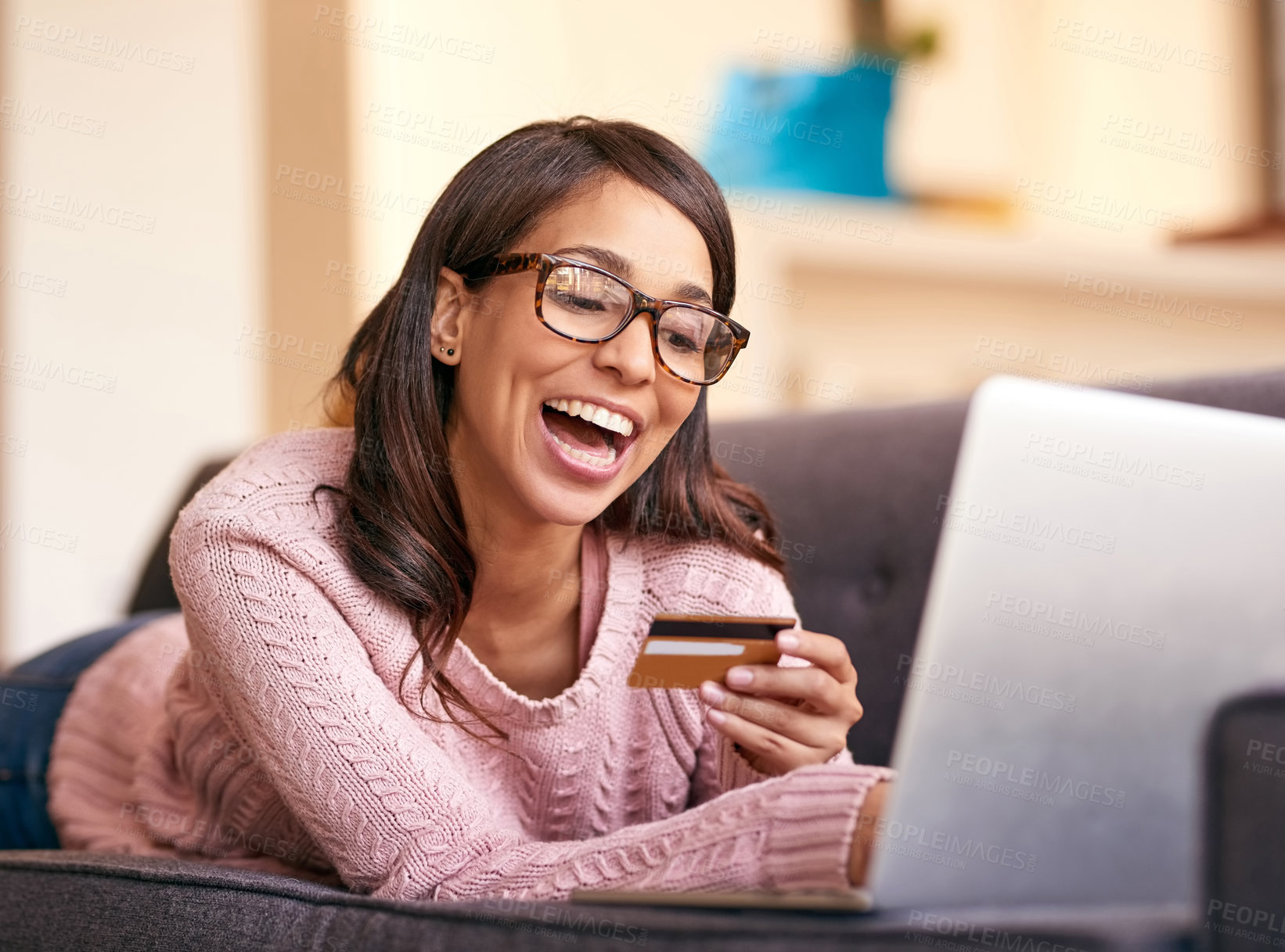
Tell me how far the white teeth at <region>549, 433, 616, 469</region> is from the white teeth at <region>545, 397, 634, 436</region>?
0.10ft

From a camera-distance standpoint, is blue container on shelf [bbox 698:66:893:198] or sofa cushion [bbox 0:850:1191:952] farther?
blue container on shelf [bbox 698:66:893:198]

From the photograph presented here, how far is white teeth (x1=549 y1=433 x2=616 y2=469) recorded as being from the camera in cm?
116

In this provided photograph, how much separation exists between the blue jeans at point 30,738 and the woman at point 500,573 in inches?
13.9

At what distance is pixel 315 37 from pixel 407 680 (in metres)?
2.02

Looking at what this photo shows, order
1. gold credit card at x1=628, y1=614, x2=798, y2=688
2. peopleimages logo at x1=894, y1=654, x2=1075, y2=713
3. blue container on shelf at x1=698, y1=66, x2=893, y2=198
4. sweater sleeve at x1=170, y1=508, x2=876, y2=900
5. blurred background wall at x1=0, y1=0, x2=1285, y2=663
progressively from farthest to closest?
blue container on shelf at x1=698, y1=66, x2=893, y2=198, blurred background wall at x1=0, y1=0, x2=1285, y2=663, gold credit card at x1=628, y1=614, x2=798, y2=688, sweater sleeve at x1=170, y1=508, x2=876, y2=900, peopleimages logo at x1=894, y1=654, x2=1075, y2=713

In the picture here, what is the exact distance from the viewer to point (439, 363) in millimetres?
1285

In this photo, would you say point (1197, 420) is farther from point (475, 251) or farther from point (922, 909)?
point (475, 251)

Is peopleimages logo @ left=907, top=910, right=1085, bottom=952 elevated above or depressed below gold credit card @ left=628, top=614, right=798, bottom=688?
below

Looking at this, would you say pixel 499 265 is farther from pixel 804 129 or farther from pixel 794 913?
pixel 804 129

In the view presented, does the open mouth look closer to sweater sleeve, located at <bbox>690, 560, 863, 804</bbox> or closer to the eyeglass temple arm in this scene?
Result: the eyeglass temple arm

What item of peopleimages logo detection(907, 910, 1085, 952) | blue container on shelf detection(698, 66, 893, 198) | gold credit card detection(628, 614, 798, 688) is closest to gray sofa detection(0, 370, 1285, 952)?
peopleimages logo detection(907, 910, 1085, 952)

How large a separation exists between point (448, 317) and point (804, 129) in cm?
251

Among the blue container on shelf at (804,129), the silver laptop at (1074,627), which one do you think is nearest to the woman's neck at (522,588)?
the silver laptop at (1074,627)

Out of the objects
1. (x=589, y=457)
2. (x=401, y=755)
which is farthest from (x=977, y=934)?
(x=589, y=457)
